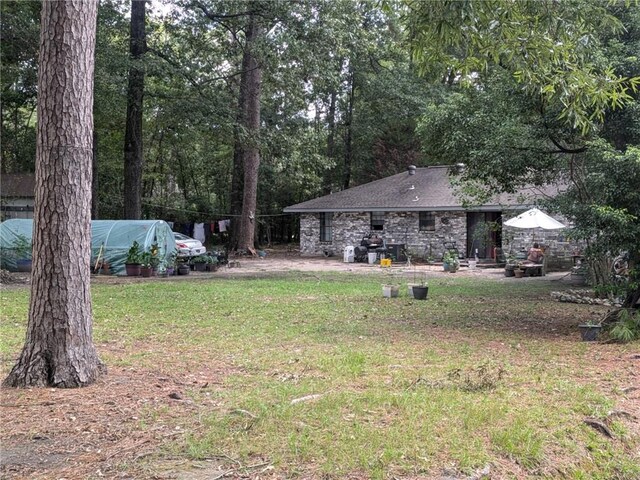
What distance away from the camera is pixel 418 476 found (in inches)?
131

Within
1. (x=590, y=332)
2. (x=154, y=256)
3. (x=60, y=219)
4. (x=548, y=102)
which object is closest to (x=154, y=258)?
(x=154, y=256)

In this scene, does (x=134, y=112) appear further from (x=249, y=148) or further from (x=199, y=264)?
(x=199, y=264)

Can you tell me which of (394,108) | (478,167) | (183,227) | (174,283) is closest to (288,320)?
(478,167)

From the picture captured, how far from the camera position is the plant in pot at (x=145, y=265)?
16.9 metres

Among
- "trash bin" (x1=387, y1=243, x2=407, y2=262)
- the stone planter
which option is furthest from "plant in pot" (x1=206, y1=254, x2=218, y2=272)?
the stone planter

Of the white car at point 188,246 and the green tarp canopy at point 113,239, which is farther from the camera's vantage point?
the white car at point 188,246

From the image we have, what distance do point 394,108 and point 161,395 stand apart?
2795 cm

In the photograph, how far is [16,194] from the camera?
93.3 ft

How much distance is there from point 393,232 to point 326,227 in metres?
3.59

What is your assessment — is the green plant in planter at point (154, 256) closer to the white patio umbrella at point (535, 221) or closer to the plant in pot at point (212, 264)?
the plant in pot at point (212, 264)

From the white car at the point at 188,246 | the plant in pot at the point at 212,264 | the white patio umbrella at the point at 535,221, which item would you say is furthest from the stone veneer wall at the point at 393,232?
the plant in pot at the point at 212,264

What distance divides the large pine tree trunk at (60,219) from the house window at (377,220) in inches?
835

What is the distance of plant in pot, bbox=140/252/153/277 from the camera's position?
1692 cm

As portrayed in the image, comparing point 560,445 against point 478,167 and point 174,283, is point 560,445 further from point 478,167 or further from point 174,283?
point 174,283
